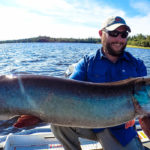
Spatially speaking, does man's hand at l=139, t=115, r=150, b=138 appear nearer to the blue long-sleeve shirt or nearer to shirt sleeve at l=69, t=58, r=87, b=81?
the blue long-sleeve shirt

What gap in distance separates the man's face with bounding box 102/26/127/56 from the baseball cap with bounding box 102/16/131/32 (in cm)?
7

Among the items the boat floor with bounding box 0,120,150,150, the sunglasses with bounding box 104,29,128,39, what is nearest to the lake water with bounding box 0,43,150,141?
the boat floor with bounding box 0,120,150,150

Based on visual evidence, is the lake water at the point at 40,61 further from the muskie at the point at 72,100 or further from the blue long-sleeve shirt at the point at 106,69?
the blue long-sleeve shirt at the point at 106,69

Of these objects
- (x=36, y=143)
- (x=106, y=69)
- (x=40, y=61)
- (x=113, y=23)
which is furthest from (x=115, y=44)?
(x=40, y=61)

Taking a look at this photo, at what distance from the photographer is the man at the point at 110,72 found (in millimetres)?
3059

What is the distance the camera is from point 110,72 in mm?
3402

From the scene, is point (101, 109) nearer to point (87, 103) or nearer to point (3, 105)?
point (87, 103)

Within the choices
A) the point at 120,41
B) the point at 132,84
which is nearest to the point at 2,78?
the point at 132,84

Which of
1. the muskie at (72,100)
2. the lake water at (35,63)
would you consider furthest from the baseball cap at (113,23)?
the lake water at (35,63)

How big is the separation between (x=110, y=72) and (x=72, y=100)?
1.29 metres

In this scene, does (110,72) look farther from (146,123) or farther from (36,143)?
(36,143)

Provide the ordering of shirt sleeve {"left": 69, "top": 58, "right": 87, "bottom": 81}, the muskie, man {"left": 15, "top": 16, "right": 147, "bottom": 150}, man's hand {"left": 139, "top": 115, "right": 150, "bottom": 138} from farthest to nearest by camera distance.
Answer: shirt sleeve {"left": 69, "top": 58, "right": 87, "bottom": 81}
man {"left": 15, "top": 16, "right": 147, "bottom": 150}
man's hand {"left": 139, "top": 115, "right": 150, "bottom": 138}
the muskie

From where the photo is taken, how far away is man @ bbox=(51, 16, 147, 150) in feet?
10.0

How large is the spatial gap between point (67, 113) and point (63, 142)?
1.17 m
